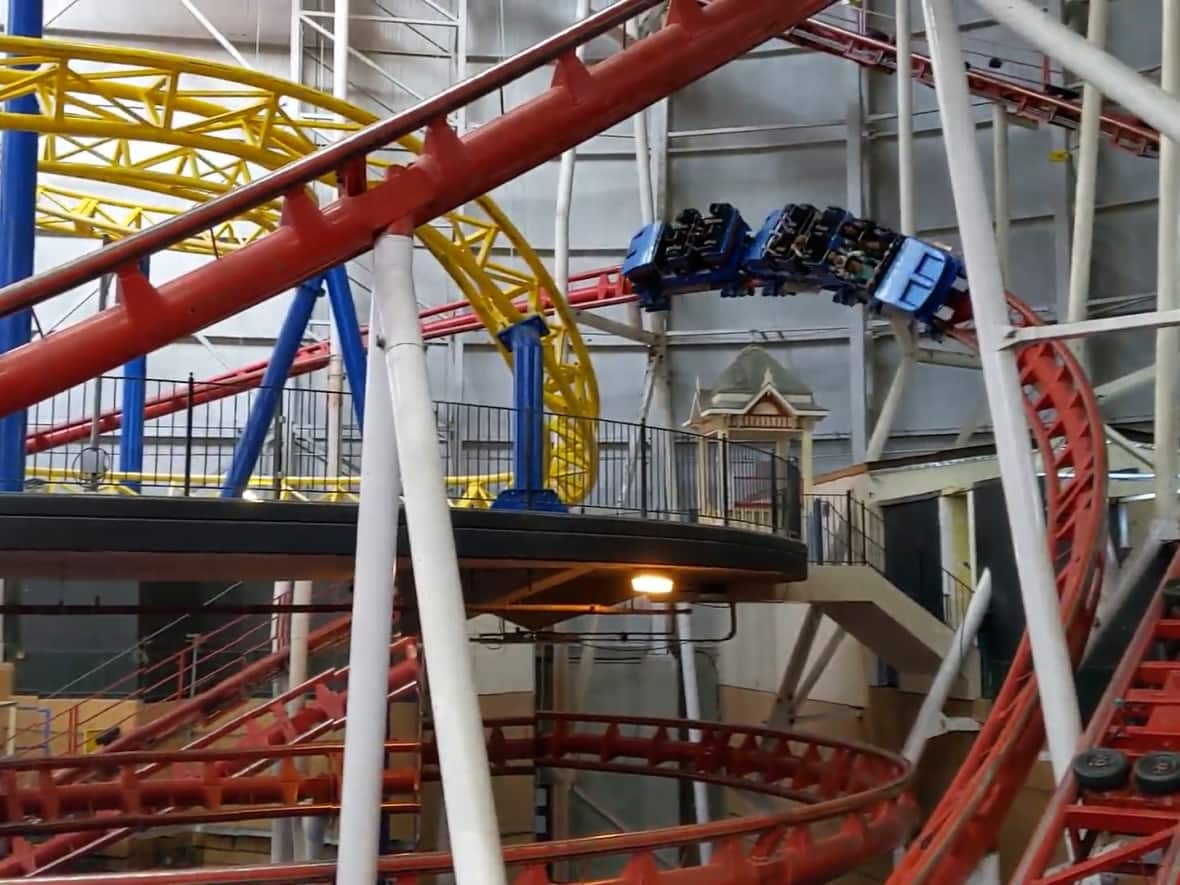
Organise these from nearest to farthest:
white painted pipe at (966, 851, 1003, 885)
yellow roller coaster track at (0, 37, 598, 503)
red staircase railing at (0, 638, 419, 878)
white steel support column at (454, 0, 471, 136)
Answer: white painted pipe at (966, 851, 1003, 885), yellow roller coaster track at (0, 37, 598, 503), red staircase railing at (0, 638, 419, 878), white steel support column at (454, 0, 471, 136)

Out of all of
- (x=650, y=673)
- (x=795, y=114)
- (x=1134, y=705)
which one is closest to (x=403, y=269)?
(x=1134, y=705)

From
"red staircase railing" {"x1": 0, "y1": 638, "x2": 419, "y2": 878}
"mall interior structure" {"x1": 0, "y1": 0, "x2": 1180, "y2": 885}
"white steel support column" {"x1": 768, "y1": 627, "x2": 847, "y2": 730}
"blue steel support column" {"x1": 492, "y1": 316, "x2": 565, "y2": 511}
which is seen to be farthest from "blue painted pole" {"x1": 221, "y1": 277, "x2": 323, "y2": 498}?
"white steel support column" {"x1": 768, "y1": 627, "x2": 847, "y2": 730}

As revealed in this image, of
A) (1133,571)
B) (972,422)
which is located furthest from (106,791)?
(972,422)

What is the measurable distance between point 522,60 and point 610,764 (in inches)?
365

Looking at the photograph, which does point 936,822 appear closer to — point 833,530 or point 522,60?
point 522,60

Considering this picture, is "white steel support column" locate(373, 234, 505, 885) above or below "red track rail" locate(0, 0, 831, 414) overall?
below

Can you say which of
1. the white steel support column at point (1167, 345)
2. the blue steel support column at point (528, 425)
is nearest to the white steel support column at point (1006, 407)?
the white steel support column at point (1167, 345)

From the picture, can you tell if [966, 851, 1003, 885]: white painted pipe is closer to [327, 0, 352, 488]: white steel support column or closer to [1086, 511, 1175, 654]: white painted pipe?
[1086, 511, 1175, 654]: white painted pipe

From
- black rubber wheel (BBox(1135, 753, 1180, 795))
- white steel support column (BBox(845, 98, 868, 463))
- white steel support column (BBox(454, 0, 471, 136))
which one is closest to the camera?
black rubber wheel (BBox(1135, 753, 1180, 795))

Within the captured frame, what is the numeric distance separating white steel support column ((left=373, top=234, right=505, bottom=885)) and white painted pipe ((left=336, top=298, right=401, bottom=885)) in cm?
18

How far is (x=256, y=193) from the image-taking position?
5543 mm

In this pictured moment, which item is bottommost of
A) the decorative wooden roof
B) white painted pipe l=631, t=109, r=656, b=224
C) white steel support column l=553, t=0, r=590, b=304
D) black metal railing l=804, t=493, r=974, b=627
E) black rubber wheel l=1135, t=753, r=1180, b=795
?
black rubber wheel l=1135, t=753, r=1180, b=795

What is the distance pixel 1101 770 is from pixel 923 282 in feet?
33.2

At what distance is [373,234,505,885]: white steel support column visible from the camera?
4.64m
